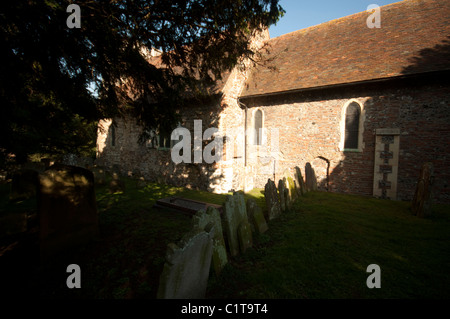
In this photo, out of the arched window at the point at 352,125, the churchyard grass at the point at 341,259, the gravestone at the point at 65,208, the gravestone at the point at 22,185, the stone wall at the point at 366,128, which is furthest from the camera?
the arched window at the point at 352,125

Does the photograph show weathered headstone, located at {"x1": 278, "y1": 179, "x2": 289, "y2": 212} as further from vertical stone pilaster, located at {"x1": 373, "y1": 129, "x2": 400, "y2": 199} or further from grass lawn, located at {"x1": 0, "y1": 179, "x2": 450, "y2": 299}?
vertical stone pilaster, located at {"x1": 373, "y1": 129, "x2": 400, "y2": 199}

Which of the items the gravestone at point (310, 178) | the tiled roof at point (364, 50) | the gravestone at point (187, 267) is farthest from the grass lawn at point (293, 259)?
the tiled roof at point (364, 50)

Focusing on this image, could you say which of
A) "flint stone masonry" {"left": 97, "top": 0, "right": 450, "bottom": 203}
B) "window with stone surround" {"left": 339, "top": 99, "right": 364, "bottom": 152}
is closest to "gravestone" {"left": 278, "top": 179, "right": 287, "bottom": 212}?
"flint stone masonry" {"left": 97, "top": 0, "right": 450, "bottom": 203}

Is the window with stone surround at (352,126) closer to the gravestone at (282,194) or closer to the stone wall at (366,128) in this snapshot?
the stone wall at (366,128)

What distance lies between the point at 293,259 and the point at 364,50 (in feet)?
33.8

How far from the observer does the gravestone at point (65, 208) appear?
337 cm

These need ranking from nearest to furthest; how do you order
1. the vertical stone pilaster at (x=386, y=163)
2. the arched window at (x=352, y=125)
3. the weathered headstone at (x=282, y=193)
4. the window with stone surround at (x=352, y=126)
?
the weathered headstone at (x=282, y=193), the vertical stone pilaster at (x=386, y=163), the window with stone surround at (x=352, y=126), the arched window at (x=352, y=125)

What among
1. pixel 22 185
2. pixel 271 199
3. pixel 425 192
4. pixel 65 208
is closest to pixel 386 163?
pixel 425 192

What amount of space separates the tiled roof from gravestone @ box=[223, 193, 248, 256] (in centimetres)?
538

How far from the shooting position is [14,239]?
13.6 feet

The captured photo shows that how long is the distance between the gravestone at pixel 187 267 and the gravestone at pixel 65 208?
112 inches
